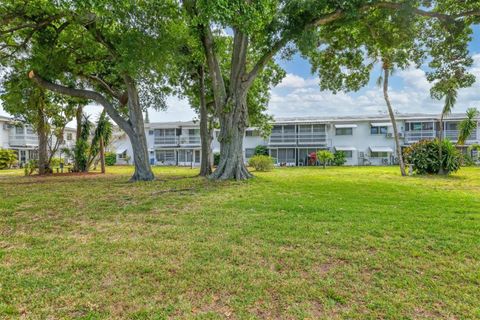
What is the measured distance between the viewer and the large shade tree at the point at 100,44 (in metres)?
10.6

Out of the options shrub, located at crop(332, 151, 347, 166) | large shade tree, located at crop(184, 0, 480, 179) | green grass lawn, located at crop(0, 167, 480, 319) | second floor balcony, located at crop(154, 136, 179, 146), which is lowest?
green grass lawn, located at crop(0, 167, 480, 319)

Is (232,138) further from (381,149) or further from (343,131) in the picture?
(381,149)

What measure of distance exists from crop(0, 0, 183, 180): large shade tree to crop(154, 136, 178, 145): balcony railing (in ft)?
72.7

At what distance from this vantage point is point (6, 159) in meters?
29.9

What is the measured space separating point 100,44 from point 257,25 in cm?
817

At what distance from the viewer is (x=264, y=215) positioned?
20.5 feet

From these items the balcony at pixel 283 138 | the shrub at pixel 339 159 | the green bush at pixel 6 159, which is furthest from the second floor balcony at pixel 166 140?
the shrub at pixel 339 159

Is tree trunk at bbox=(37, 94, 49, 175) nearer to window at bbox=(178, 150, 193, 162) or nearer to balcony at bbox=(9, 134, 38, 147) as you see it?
window at bbox=(178, 150, 193, 162)

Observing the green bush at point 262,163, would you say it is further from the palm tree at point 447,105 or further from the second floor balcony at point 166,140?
the second floor balcony at point 166,140

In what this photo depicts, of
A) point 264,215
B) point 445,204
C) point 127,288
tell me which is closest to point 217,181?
point 264,215

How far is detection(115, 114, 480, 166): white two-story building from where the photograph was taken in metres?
32.5

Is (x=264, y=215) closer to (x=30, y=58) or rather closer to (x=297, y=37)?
(x=297, y=37)

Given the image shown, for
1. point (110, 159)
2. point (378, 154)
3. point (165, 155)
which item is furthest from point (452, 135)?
point (110, 159)

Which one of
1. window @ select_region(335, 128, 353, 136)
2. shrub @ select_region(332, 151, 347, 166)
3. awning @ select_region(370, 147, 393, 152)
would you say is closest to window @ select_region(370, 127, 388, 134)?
awning @ select_region(370, 147, 393, 152)
